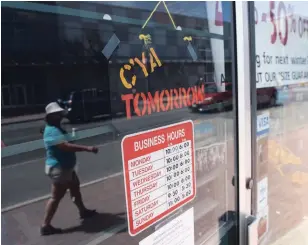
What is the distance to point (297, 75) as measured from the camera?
2012mm

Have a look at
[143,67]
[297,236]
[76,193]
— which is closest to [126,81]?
[143,67]

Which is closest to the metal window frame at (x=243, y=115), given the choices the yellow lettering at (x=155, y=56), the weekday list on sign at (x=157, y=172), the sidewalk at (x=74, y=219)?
the weekday list on sign at (x=157, y=172)

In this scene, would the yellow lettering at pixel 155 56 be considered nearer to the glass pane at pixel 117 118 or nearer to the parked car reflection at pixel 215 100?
the glass pane at pixel 117 118

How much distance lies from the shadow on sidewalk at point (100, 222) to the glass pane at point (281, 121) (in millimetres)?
831

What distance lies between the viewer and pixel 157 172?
3.89ft

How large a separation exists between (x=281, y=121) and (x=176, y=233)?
3.65 feet

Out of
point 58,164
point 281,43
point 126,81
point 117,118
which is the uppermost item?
point 281,43

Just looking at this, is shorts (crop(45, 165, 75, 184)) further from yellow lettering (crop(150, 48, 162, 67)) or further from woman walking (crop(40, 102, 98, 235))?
yellow lettering (crop(150, 48, 162, 67))

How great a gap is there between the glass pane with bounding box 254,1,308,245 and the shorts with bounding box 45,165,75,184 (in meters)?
1.00

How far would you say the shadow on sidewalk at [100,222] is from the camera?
106 cm

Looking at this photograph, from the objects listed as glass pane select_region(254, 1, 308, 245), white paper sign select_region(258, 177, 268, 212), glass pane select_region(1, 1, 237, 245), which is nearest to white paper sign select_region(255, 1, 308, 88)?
glass pane select_region(254, 1, 308, 245)

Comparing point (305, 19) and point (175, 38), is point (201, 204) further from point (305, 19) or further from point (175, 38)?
point (305, 19)

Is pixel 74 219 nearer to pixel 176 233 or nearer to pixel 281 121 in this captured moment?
pixel 176 233

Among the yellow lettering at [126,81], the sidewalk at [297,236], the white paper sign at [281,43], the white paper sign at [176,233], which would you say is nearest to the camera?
the yellow lettering at [126,81]
